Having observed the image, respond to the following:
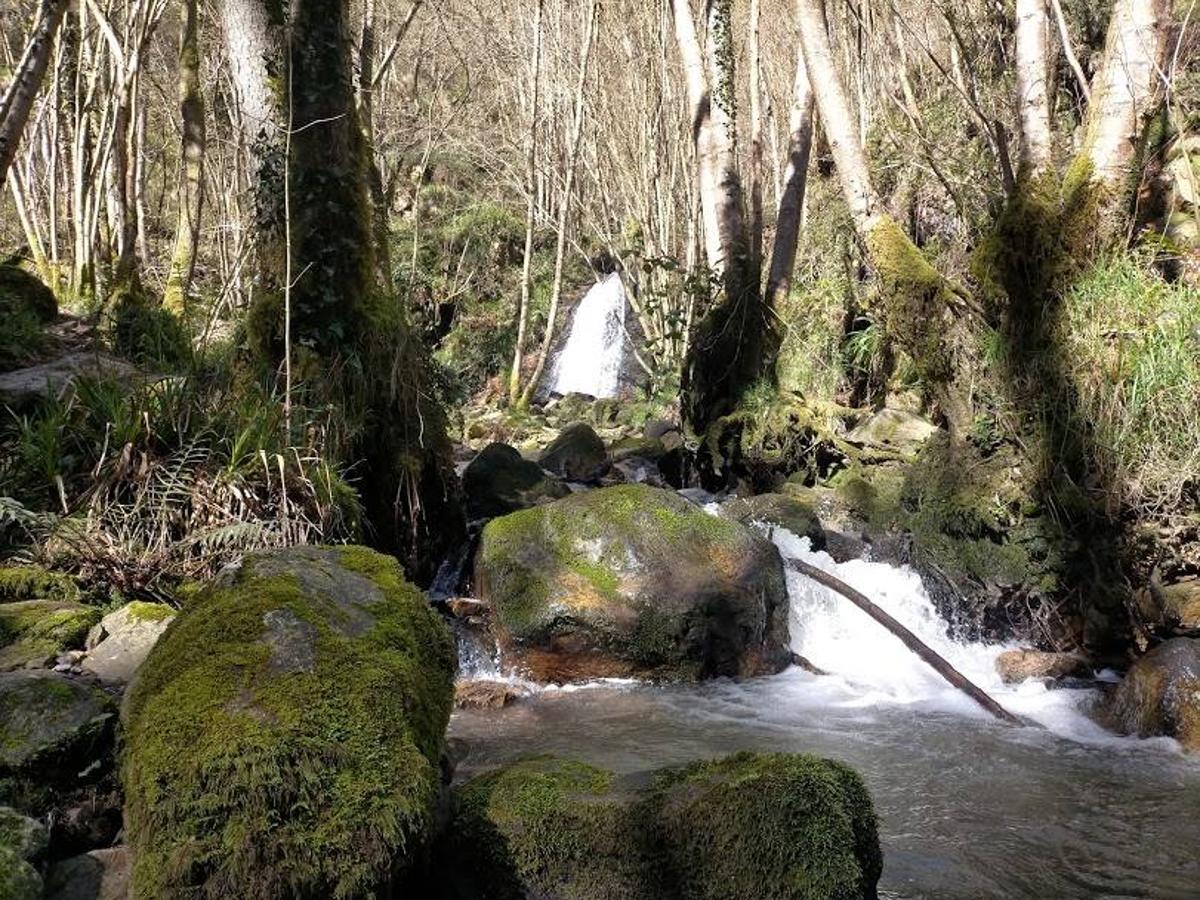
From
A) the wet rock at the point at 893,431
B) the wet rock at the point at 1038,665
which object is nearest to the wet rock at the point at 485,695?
the wet rock at the point at 1038,665

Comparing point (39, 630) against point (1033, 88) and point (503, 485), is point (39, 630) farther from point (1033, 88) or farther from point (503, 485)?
point (1033, 88)

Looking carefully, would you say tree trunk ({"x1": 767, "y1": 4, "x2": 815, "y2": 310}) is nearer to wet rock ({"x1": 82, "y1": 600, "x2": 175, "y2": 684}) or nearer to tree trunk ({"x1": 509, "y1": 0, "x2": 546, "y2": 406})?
tree trunk ({"x1": 509, "y1": 0, "x2": 546, "y2": 406})

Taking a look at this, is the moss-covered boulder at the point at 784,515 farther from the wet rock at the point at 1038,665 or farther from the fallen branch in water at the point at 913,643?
the wet rock at the point at 1038,665

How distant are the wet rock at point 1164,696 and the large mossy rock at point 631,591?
2.08 m

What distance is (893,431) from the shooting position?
9.29m

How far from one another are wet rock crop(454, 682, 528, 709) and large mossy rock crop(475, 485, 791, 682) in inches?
12.3

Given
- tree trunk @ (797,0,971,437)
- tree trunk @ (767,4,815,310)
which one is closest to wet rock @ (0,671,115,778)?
tree trunk @ (797,0,971,437)

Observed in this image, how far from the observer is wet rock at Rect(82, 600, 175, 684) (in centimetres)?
332

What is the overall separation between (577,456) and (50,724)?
27.7 ft

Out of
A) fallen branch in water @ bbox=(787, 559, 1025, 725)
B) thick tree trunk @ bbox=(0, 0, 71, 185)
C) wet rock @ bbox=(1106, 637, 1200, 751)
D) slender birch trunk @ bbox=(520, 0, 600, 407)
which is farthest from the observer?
slender birch trunk @ bbox=(520, 0, 600, 407)

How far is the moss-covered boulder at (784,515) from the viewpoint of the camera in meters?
7.63

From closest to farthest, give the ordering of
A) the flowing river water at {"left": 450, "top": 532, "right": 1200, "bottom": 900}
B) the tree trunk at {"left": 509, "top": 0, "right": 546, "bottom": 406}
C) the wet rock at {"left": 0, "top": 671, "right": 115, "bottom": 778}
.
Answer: the wet rock at {"left": 0, "top": 671, "right": 115, "bottom": 778}
the flowing river water at {"left": 450, "top": 532, "right": 1200, "bottom": 900}
the tree trunk at {"left": 509, "top": 0, "right": 546, "bottom": 406}

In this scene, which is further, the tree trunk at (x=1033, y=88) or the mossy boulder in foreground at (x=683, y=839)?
the tree trunk at (x=1033, y=88)

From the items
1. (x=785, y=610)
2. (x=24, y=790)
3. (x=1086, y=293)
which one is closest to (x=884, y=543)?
(x=785, y=610)
